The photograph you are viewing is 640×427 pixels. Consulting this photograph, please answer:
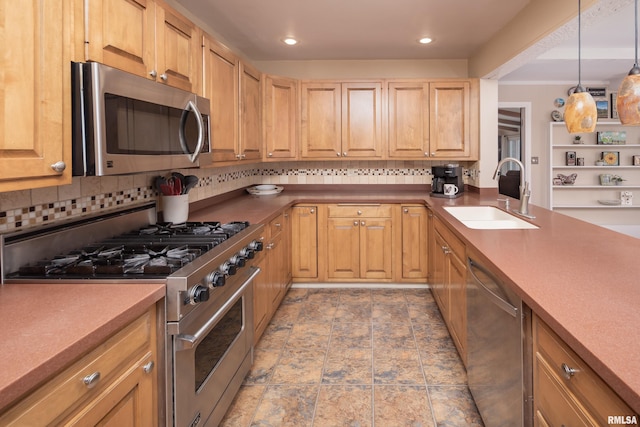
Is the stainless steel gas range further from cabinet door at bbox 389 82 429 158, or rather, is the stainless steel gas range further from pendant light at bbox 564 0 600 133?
cabinet door at bbox 389 82 429 158

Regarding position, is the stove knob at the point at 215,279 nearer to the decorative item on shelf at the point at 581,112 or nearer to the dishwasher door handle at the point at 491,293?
the dishwasher door handle at the point at 491,293

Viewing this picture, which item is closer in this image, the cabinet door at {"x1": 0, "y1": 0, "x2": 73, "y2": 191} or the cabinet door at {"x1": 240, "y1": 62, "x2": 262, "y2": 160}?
the cabinet door at {"x1": 0, "y1": 0, "x2": 73, "y2": 191}

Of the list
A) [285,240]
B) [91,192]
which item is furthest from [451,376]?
[91,192]

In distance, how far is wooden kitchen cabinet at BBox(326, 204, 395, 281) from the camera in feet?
14.1

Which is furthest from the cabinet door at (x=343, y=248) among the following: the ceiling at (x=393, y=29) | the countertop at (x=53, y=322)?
the countertop at (x=53, y=322)

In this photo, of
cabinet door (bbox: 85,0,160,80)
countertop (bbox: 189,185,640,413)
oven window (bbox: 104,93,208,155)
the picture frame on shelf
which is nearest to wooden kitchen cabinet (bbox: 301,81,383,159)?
countertop (bbox: 189,185,640,413)

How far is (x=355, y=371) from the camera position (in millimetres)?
2660

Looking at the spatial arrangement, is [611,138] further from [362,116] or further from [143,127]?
[143,127]

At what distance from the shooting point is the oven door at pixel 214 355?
1.59 m

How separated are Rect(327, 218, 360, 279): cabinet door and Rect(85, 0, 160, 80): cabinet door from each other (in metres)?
2.60

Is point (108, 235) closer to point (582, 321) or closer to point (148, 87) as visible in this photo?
point (148, 87)

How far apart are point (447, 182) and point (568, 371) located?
3452 mm

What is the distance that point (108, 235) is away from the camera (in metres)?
2.22

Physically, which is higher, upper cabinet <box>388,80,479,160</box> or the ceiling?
the ceiling
